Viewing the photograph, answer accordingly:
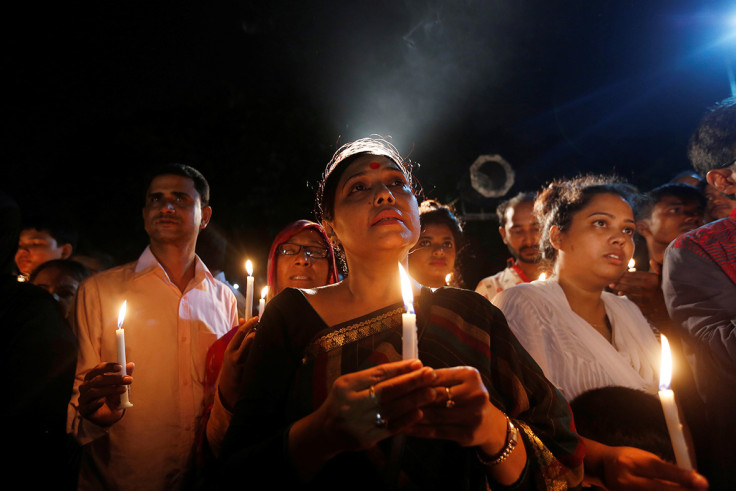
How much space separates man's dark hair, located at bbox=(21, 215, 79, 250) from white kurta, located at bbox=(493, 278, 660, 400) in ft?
19.0

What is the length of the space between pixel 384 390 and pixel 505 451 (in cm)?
60

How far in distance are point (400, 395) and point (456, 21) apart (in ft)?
40.5

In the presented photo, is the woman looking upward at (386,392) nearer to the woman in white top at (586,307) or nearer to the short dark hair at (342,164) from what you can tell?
the short dark hair at (342,164)

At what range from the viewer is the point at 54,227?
18.6 ft

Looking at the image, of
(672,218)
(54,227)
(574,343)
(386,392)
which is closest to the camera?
(386,392)

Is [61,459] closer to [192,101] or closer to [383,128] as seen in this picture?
[383,128]

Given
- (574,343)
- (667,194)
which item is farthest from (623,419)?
(667,194)

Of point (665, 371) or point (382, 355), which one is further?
point (382, 355)

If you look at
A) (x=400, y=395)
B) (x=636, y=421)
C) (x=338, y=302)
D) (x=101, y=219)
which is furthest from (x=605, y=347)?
(x=101, y=219)

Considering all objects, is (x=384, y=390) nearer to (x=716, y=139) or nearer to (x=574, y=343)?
(x=574, y=343)

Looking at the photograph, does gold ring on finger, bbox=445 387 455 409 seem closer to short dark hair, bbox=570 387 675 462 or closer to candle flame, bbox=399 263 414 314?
candle flame, bbox=399 263 414 314

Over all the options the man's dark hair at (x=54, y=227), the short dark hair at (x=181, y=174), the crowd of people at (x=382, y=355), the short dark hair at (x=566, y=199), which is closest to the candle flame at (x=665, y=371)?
the crowd of people at (x=382, y=355)

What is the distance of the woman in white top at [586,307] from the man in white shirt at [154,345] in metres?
2.32

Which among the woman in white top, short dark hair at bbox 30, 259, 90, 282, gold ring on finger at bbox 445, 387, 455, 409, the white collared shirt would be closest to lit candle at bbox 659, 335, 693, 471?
gold ring on finger at bbox 445, 387, 455, 409
